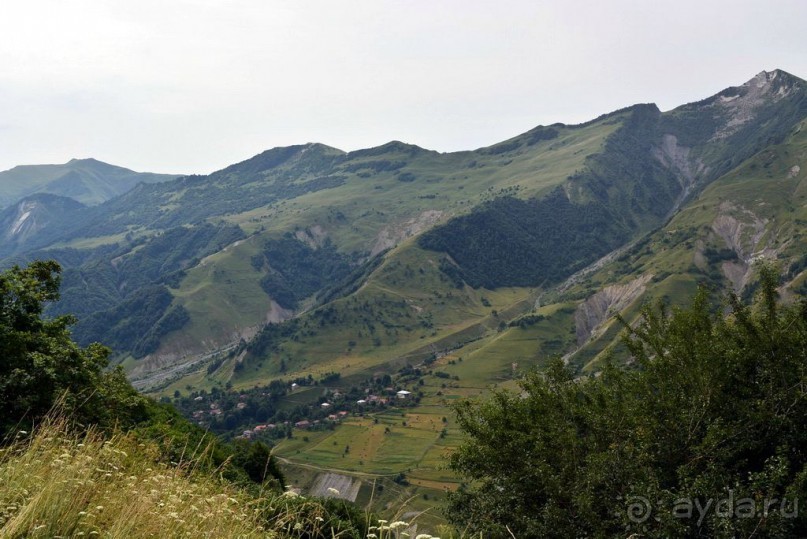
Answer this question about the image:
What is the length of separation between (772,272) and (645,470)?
1463 cm

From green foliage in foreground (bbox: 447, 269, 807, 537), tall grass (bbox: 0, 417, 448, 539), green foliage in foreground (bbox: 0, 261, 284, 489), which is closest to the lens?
tall grass (bbox: 0, 417, 448, 539)

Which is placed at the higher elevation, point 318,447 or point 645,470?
point 645,470

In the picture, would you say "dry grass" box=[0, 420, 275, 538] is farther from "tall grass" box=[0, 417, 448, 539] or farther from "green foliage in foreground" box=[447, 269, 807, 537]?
"green foliage in foreground" box=[447, 269, 807, 537]

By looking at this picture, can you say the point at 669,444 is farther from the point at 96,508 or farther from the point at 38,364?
the point at 38,364

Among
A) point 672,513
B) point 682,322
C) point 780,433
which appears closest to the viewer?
point 672,513

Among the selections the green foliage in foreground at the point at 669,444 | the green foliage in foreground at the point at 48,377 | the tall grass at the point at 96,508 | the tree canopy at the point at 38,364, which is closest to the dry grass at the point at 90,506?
the tall grass at the point at 96,508

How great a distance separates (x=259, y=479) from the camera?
5369 cm

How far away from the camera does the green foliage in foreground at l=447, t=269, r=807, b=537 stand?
21.5 metres

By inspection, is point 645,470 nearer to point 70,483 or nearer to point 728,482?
point 728,482

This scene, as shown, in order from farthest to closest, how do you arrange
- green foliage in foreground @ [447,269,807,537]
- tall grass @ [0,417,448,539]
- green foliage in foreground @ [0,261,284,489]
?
green foliage in foreground @ [447,269,807,537] < green foliage in foreground @ [0,261,284,489] < tall grass @ [0,417,448,539]

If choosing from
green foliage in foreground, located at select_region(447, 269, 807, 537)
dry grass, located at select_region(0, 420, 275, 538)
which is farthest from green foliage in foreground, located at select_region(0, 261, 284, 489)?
green foliage in foreground, located at select_region(447, 269, 807, 537)

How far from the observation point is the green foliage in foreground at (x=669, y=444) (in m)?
21.5

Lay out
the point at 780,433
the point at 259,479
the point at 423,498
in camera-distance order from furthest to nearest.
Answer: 1. the point at 423,498
2. the point at 259,479
3. the point at 780,433

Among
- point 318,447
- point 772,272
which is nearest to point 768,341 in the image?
point 772,272
